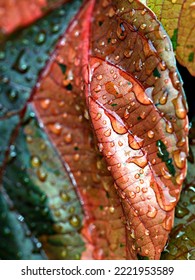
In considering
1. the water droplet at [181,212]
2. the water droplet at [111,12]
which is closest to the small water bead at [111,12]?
the water droplet at [111,12]

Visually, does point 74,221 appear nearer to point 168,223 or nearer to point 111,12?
point 168,223

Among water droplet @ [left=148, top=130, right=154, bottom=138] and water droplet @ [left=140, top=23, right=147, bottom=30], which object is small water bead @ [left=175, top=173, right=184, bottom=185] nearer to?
water droplet @ [left=148, top=130, right=154, bottom=138]

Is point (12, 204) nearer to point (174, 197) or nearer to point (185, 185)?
point (174, 197)

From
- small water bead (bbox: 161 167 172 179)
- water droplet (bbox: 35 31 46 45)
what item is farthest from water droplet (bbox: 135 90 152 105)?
water droplet (bbox: 35 31 46 45)

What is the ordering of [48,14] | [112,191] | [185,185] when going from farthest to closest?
[185,185] < [112,191] < [48,14]

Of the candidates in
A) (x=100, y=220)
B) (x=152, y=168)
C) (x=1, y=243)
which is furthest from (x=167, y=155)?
(x=1, y=243)

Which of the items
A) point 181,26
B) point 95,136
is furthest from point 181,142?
point 181,26
